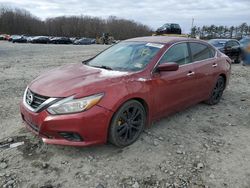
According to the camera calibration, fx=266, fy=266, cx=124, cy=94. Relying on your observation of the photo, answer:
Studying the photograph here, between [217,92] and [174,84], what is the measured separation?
2.04m

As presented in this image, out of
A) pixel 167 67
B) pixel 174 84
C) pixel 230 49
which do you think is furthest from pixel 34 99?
pixel 230 49

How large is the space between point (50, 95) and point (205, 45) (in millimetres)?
3661

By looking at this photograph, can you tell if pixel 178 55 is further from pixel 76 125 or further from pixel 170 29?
pixel 170 29

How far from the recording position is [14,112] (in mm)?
5336

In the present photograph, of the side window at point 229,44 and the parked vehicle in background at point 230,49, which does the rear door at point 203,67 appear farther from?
the side window at point 229,44

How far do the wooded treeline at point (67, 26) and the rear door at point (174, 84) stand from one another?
83050 mm

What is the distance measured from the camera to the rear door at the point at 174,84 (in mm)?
4215

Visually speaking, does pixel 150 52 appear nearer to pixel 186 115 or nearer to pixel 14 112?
pixel 186 115

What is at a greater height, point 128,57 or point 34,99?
point 128,57

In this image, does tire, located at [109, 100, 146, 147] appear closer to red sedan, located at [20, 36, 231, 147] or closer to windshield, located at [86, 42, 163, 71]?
red sedan, located at [20, 36, 231, 147]

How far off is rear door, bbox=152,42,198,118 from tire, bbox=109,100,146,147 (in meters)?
0.34

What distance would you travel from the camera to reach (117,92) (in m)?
3.59

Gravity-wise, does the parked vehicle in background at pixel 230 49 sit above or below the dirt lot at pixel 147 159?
above

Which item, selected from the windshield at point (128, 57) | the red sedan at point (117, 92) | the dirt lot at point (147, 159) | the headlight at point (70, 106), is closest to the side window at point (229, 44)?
the red sedan at point (117, 92)
